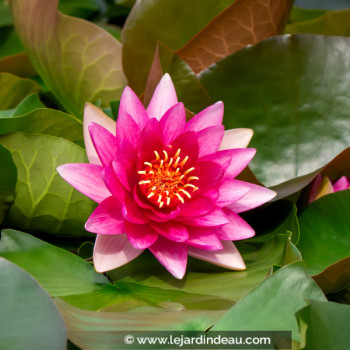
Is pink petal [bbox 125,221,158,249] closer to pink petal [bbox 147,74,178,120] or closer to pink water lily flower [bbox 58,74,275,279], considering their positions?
pink water lily flower [bbox 58,74,275,279]

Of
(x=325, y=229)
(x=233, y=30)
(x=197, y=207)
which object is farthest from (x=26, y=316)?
(x=233, y=30)

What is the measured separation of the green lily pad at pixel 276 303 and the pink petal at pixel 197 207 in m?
0.09

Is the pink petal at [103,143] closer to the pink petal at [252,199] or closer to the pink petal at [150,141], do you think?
the pink petal at [150,141]

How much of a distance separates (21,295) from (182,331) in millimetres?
139

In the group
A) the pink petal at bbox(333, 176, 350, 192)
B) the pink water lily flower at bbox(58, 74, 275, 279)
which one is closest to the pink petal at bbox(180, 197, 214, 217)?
the pink water lily flower at bbox(58, 74, 275, 279)

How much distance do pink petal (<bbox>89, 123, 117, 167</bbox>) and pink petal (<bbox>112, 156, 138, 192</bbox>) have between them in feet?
0.05

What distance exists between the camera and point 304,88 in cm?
64

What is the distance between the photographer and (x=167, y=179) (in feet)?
1.70

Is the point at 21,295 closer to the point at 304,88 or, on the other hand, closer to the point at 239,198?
the point at 239,198

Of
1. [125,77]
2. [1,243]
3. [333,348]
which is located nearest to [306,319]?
[333,348]

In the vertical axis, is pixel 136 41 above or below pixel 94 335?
above

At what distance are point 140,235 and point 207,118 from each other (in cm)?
15

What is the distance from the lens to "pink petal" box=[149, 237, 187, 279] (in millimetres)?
476

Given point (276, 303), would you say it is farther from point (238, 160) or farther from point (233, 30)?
point (233, 30)
